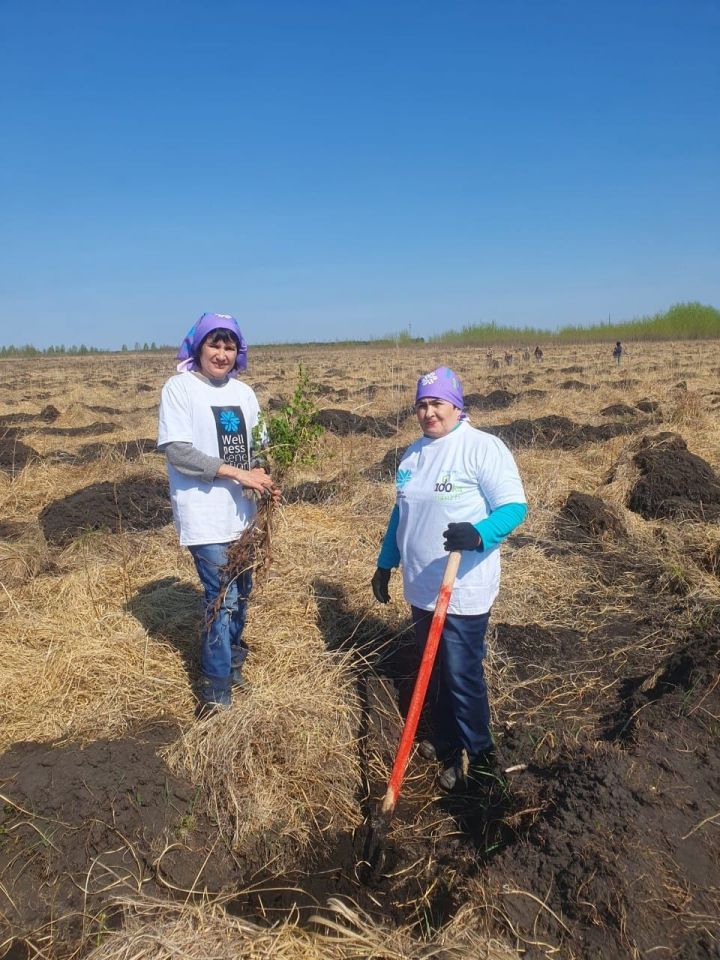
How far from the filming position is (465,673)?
282 centimetres

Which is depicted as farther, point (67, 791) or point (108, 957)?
point (67, 791)

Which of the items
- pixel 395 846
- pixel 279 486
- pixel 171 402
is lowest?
pixel 395 846

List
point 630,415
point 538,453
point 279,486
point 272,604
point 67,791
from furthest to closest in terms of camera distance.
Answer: point 630,415 < point 538,453 < point 272,604 < point 279,486 < point 67,791

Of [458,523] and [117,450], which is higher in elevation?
[458,523]

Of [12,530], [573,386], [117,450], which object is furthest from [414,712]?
[573,386]

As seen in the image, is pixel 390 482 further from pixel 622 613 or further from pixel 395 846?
pixel 395 846

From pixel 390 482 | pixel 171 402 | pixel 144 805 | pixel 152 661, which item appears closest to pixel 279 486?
pixel 171 402

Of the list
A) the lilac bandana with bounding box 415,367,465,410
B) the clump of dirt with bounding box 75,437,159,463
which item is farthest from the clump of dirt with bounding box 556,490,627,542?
the clump of dirt with bounding box 75,437,159,463

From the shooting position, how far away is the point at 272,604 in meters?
4.41

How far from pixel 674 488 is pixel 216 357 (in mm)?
5242

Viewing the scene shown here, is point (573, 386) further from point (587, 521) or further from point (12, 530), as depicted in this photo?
point (12, 530)

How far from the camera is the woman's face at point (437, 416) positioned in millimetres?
2717

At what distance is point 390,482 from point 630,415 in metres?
5.86

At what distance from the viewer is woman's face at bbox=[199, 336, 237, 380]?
2918 millimetres
